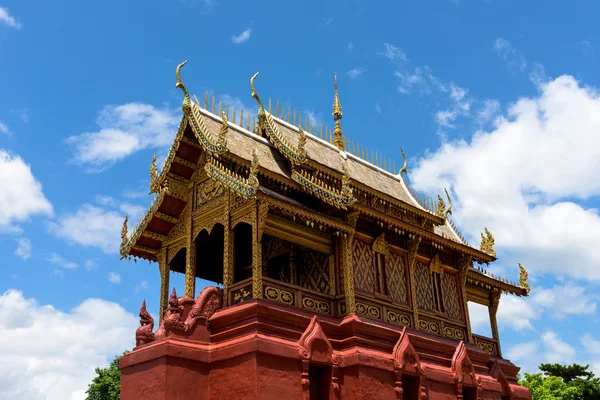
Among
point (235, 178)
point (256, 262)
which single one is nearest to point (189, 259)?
point (256, 262)

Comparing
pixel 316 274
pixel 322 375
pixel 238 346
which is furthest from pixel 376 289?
pixel 238 346

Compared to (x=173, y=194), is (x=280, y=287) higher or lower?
lower

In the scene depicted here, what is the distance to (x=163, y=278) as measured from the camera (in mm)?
17047

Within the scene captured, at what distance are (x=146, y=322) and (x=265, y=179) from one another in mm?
4140

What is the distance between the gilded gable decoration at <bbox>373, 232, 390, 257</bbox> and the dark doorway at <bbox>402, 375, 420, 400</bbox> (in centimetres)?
314

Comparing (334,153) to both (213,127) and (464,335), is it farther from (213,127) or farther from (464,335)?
(464,335)

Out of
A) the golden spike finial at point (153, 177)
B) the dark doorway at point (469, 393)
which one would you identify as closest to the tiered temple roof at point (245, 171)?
the golden spike finial at point (153, 177)

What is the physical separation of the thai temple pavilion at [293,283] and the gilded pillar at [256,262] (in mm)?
24

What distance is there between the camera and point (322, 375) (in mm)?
14141

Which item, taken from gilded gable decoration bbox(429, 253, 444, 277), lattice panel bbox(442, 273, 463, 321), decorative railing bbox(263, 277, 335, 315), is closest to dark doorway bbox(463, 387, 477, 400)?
lattice panel bbox(442, 273, 463, 321)

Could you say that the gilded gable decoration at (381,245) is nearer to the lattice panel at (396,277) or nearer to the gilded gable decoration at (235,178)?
the lattice panel at (396,277)

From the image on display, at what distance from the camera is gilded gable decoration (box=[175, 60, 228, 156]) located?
1491 cm

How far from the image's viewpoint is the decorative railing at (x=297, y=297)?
1403 centimetres

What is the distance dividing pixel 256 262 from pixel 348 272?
2.44 meters
